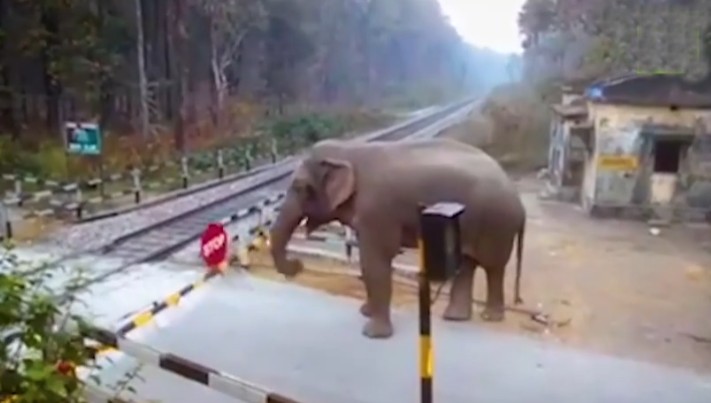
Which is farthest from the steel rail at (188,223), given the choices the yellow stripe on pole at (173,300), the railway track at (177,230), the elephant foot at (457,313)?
the elephant foot at (457,313)

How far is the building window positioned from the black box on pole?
9.62 m

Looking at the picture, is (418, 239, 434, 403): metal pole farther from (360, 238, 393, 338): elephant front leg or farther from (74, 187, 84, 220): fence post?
(74, 187, 84, 220): fence post

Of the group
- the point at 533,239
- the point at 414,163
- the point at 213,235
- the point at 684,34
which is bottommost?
the point at 533,239

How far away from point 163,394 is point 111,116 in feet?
42.9

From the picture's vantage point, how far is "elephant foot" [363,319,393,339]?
519cm

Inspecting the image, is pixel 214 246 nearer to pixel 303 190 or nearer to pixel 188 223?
pixel 303 190

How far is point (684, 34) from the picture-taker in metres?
15.1

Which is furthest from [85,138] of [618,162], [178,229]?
[618,162]

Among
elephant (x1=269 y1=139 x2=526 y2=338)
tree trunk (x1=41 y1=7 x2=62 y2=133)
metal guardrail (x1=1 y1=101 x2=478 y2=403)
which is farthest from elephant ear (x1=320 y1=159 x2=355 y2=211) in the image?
tree trunk (x1=41 y1=7 x2=62 y2=133)

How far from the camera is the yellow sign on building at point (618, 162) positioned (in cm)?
1123

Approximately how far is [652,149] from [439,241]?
31.7 feet

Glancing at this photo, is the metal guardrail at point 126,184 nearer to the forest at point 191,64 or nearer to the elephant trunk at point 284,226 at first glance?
the forest at point 191,64

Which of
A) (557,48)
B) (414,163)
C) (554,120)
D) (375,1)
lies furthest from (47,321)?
(375,1)

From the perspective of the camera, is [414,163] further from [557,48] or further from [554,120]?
[557,48]
